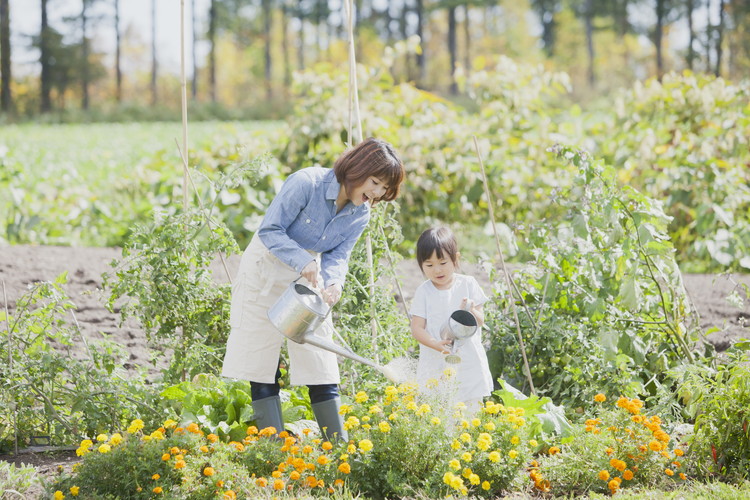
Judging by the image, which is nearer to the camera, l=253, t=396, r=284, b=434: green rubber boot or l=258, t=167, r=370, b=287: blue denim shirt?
l=258, t=167, r=370, b=287: blue denim shirt

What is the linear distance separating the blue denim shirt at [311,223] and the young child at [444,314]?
1.01 feet

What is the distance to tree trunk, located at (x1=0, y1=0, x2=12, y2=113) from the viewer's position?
28.9 meters

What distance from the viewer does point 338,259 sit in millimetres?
2791

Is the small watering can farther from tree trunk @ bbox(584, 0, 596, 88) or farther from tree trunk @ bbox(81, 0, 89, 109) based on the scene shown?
tree trunk @ bbox(81, 0, 89, 109)

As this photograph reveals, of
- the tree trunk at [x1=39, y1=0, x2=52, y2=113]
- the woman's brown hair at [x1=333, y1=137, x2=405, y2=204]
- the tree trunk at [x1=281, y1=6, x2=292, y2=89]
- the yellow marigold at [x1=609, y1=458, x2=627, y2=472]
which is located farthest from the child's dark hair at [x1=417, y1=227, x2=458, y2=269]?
the tree trunk at [x1=281, y1=6, x2=292, y2=89]

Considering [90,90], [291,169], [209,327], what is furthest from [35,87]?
[209,327]

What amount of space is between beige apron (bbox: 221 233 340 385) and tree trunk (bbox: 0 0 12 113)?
96.8 feet

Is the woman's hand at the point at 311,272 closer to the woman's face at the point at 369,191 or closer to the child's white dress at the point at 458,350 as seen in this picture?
the woman's face at the point at 369,191

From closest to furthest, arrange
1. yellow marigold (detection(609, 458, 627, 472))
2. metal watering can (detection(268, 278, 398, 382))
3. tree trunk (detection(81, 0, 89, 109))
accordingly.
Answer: yellow marigold (detection(609, 458, 627, 472)), metal watering can (detection(268, 278, 398, 382)), tree trunk (detection(81, 0, 89, 109))

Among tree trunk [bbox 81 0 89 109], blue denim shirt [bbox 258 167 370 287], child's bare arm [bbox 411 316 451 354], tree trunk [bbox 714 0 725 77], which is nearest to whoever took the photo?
blue denim shirt [bbox 258 167 370 287]

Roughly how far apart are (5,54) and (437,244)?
30.9m

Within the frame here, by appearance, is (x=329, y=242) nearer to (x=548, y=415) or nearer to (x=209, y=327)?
(x=209, y=327)

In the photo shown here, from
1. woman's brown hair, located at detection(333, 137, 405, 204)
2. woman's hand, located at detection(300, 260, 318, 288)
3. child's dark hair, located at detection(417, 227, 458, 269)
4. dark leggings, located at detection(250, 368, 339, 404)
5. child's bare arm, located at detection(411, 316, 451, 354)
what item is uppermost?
woman's brown hair, located at detection(333, 137, 405, 204)

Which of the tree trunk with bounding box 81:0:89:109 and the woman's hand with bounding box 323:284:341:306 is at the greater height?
the tree trunk with bounding box 81:0:89:109
